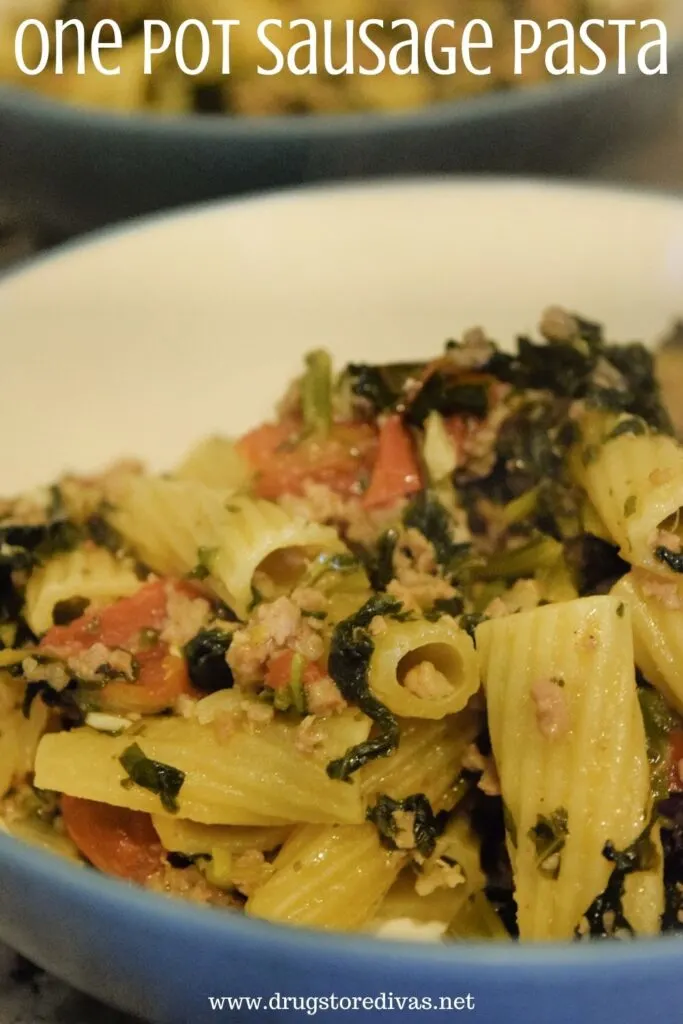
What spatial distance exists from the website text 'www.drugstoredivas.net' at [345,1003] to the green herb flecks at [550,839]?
0.18 meters

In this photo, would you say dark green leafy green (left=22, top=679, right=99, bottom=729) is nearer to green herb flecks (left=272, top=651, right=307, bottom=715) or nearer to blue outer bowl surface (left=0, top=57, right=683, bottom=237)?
green herb flecks (left=272, top=651, right=307, bottom=715)

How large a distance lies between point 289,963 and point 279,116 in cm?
134

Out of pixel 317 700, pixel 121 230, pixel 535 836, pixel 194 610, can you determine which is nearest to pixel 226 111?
pixel 121 230

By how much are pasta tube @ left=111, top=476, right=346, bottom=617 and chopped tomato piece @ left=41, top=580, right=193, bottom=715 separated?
0.05 meters

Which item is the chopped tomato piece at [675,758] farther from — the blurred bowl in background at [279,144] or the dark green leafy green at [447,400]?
the blurred bowl in background at [279,144]

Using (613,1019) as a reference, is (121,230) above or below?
above

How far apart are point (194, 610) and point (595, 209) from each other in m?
0.89

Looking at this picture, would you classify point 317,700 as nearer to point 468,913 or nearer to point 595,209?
point 468,913

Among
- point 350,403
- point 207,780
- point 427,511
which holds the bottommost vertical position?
point 207,780

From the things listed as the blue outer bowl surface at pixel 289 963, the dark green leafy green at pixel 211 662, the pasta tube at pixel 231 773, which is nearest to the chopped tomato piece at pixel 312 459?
the dark green leafy green at pixel 211 662

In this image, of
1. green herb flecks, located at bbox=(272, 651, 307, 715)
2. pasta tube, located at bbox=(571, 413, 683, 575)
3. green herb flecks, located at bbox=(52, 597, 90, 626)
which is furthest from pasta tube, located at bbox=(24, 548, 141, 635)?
pasta tube, located at bbox=(571, 413, 683, 575)

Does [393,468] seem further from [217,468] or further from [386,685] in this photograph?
[386,685]

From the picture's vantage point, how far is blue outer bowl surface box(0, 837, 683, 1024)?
74cm

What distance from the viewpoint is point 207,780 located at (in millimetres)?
962
